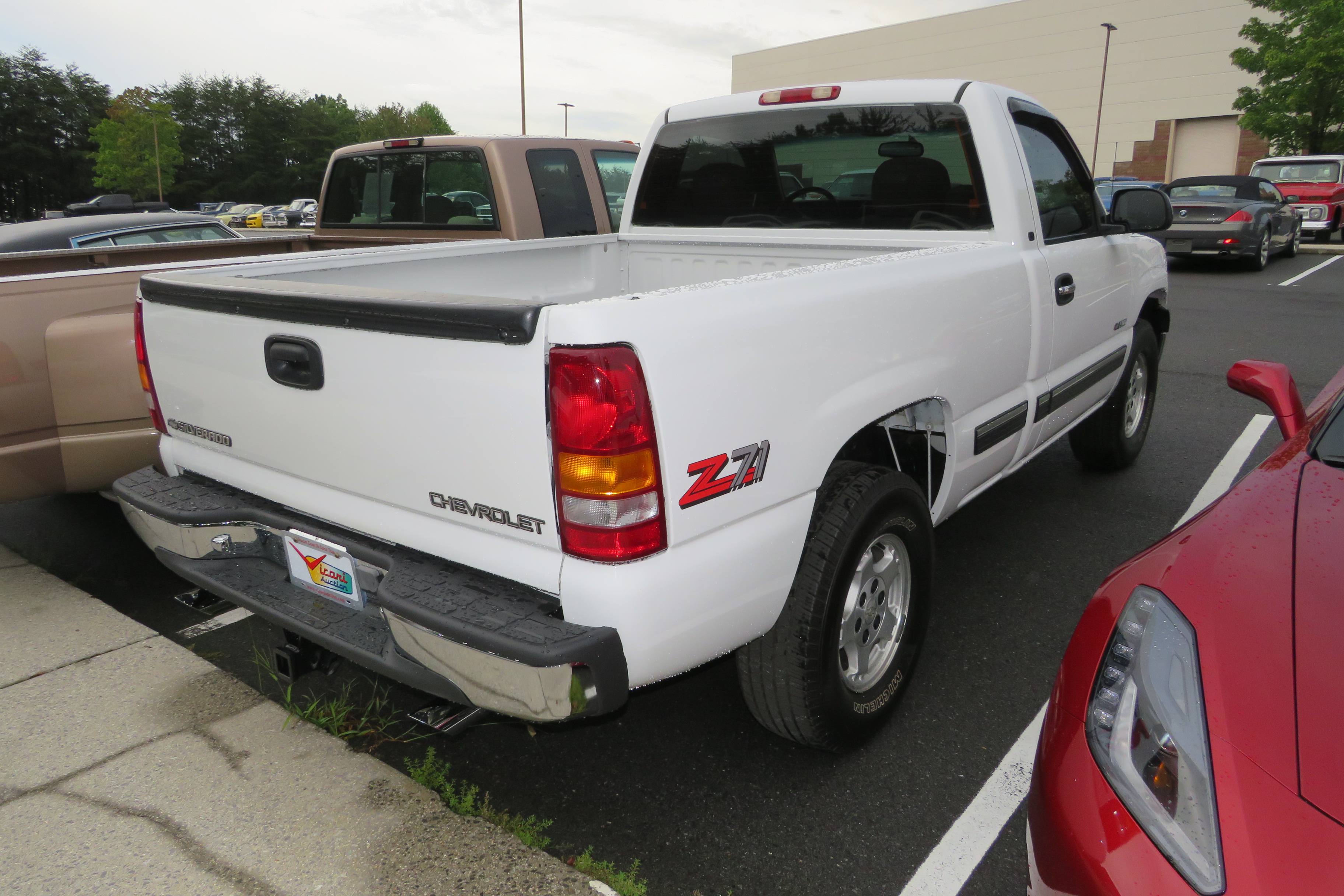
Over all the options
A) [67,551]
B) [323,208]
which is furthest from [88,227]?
[67,551]

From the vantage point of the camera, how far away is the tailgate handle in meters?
2.32

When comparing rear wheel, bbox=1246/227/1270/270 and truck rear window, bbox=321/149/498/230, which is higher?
truck rear window, bbox=321/149/498/230

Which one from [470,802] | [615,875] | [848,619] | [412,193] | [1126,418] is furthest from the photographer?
[412,193]

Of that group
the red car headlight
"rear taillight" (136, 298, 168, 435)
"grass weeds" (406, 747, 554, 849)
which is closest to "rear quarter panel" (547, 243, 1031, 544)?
the red car headlight

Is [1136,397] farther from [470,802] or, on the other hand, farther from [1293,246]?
[1293,246]

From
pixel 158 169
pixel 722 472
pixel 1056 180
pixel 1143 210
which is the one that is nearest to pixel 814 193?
pixel 1056 180

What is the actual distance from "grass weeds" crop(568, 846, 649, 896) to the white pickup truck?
56cm

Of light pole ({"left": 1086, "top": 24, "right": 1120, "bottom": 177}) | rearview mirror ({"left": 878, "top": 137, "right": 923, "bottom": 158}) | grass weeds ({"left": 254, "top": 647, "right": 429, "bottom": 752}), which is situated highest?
light pole ({"left": 1086, "top": 24, "right": 1120, "bottom": 177})

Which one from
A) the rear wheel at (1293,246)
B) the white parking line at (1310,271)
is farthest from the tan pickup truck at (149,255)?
the rear wheel at (1293,246)

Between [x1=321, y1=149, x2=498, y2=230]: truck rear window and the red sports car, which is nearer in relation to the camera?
the red sports car

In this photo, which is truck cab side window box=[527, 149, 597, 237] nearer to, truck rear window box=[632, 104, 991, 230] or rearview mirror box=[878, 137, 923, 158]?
truck rear window box=[632, 104, 991, 230]

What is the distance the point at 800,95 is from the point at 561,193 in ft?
10.5

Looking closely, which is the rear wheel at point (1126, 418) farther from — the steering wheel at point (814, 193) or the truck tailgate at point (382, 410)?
the truck tailgate at point (382, 410)

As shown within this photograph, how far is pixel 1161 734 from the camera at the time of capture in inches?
61.7
